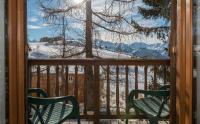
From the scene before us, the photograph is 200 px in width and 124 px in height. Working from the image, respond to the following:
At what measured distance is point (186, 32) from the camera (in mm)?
2373

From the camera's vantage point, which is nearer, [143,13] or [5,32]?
[5,32]

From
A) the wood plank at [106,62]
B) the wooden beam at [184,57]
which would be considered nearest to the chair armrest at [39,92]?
the wood plank at [106,62]

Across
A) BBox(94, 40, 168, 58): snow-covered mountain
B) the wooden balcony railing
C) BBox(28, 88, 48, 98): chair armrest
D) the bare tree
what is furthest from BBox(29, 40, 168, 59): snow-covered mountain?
BBox(28, 88, 48, 98): chair armrest

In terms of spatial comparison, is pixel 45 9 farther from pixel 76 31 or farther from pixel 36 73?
Result: pixel 36 73

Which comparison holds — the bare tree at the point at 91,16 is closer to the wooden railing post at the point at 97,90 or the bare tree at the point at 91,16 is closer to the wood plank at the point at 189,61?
the wooden railing post at the point at 97,90

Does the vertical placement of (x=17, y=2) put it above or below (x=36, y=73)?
above

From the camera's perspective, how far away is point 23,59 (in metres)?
2.32

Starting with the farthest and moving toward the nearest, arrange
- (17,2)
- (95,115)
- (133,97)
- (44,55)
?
(44,55) < (95,115) < (133,97) < (17,2)

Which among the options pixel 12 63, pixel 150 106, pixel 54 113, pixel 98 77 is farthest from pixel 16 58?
pixel 98 77

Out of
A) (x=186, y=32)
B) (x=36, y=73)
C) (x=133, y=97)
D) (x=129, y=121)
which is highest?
(x=186, y=32)

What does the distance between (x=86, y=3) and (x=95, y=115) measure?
2.41 metres

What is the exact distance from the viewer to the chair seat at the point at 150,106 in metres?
3.74

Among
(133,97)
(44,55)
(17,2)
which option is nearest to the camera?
(17,2)

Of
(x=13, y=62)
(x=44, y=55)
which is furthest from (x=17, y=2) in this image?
(x=44, y=55)
